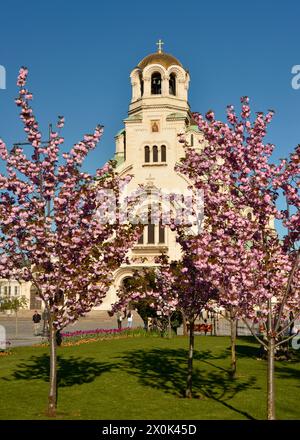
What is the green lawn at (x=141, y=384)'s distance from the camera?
1500cm

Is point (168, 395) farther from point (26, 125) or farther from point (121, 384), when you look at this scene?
point (26, 125)

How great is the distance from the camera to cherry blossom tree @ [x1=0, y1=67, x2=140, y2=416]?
14.3m

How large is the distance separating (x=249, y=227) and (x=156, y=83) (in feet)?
189

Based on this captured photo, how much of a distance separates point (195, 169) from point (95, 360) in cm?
1234

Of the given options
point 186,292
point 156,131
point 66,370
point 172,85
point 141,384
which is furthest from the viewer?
point 172,85

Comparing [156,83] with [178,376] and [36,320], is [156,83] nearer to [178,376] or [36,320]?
[36,320]

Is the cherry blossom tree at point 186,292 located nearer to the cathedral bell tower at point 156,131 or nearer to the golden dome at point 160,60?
the cathedral bell tower at point 156,131

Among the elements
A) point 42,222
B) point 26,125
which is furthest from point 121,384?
point 26,125

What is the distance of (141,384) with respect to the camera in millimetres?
19000

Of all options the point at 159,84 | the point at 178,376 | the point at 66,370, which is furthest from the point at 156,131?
the point at 178,376

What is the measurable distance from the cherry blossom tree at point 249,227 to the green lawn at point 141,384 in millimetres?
3287

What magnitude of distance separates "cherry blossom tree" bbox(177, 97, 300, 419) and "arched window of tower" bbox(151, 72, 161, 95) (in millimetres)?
54953
